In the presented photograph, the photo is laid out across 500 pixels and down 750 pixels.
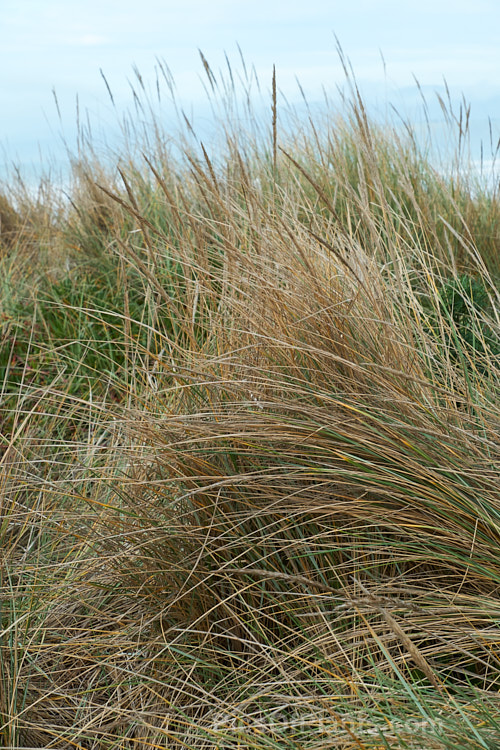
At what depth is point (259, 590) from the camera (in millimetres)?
1554

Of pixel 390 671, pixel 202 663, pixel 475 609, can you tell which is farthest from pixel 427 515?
pixel 202 663

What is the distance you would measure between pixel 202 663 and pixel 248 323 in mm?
861

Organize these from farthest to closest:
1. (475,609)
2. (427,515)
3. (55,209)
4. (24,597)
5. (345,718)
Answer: (55,209) → (24,597) → (427,515) → (475,609) → (345,718)

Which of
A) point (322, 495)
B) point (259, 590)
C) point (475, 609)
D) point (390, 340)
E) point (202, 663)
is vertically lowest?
point (202, 663)

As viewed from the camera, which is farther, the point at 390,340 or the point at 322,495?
the point at 390,340

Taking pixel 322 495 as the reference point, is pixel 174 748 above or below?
below

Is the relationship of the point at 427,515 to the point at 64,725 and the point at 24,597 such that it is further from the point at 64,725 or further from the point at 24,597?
the point at 24,597

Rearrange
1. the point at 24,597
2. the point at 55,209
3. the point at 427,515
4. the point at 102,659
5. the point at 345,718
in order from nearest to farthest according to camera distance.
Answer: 1. the point at 345,718
2. the point at 427,515
3. the point at 102,659
4. the point at 24,597
5. the point at 55,209

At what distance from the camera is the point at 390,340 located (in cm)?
165

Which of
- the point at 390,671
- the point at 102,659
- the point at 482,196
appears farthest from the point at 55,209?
the point at 390,671

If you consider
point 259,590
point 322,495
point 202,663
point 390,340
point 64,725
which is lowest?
point 64,725

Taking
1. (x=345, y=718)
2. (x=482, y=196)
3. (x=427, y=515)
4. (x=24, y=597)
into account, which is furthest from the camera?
(x=482, y=196)

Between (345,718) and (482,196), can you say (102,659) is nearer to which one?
(345,718)

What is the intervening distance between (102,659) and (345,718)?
697 millimetres
